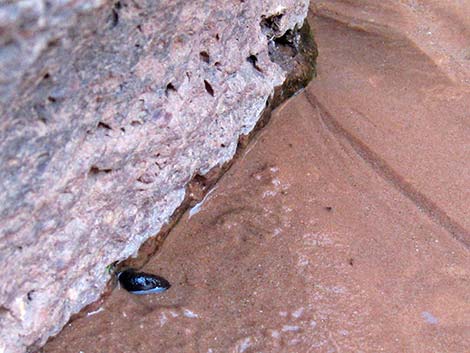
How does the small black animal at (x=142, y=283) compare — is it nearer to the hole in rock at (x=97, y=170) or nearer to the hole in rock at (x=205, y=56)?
the hole in rock at (x=97, y=170)

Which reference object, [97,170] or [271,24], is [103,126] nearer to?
[97,170]

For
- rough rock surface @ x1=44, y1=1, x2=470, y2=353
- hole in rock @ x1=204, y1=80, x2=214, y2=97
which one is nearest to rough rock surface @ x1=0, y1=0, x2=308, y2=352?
hole in rock @ x1=204, y1=80, x2=214, y2=97

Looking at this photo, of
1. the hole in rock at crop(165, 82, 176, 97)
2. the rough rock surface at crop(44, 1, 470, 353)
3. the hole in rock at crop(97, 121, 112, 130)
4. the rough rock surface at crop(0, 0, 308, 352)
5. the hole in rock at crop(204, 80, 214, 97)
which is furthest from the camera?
the hole in rock at crop(204, 80, 214, 97)

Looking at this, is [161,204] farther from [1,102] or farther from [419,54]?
[419,54]

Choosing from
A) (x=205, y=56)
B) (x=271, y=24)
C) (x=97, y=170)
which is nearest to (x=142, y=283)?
(x=97, y=170)

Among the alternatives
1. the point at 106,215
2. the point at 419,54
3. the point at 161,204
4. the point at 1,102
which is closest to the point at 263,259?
the point at 161,204

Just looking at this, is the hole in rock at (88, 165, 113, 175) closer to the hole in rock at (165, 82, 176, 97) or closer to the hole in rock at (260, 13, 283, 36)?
the hole in rock at (165, 82, 176, 97)
